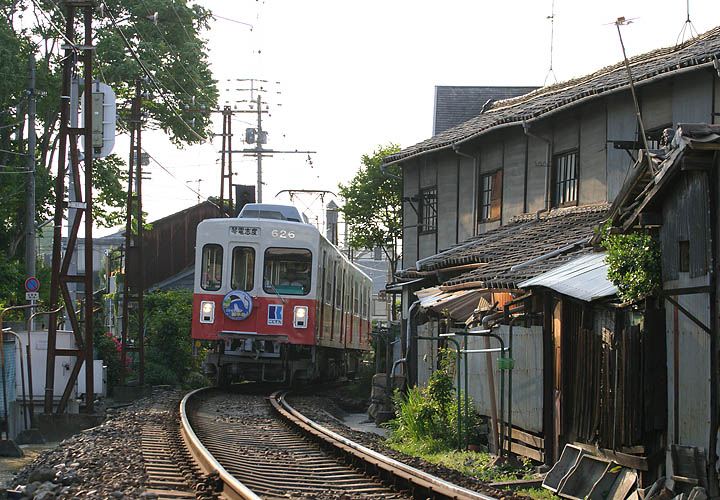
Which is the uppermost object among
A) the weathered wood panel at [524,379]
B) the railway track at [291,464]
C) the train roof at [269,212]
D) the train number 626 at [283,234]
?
the train roof at [269,212]

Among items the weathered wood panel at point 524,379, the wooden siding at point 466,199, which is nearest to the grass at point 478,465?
the weathered wood panel at point 524,379

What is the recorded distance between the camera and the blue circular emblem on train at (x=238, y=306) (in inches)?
683

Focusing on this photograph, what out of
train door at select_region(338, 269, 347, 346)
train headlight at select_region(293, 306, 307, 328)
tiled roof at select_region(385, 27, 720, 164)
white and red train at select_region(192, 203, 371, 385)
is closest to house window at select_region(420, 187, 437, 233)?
tiled roof at select_region(385, 27, 720, 164)

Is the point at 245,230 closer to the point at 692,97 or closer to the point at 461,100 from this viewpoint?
the point at 692,97

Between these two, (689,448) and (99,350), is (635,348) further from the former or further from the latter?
(99,350)

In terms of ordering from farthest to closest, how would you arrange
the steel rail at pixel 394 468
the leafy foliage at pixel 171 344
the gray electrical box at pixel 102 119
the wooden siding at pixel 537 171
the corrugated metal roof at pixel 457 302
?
1. the leafy foliage at pixel 171 344
2. the gray electrical box at pixel 102 119
3. the wooden siding at pixel 537 171
4. the corrugated metal roof at pixel 457 302
5. the steel rail at pixel 394 468

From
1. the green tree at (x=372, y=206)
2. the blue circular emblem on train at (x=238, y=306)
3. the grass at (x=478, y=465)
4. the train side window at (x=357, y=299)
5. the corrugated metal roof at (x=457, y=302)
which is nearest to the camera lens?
the grass at (x=478, y=465)

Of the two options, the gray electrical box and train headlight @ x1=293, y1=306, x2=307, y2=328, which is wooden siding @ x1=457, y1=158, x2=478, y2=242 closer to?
train headlight @ x1=293, y1=306, x2=307, y2=328

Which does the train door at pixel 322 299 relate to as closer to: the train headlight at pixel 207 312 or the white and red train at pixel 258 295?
the white and red train at pixel 258 295

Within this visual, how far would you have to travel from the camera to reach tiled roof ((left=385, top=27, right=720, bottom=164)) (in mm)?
12211

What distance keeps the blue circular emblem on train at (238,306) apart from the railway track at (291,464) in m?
3.82

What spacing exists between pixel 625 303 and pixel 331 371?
15149mm

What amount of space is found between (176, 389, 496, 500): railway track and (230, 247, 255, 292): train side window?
14.1 ft

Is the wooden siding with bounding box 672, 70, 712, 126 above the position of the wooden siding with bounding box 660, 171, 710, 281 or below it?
above
